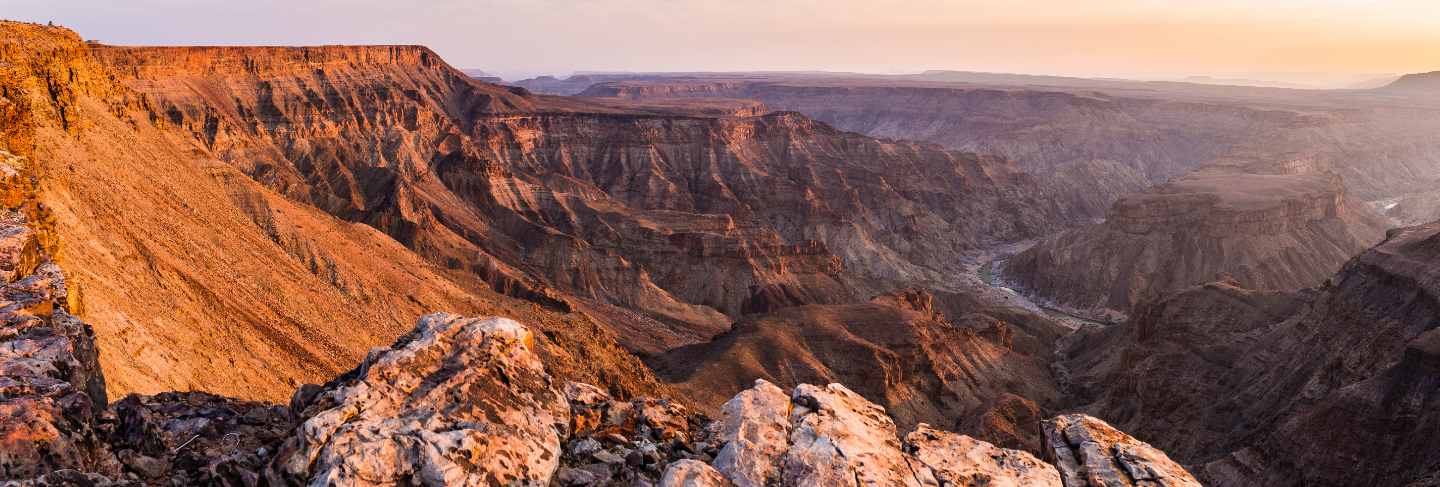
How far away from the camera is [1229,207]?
105812mm

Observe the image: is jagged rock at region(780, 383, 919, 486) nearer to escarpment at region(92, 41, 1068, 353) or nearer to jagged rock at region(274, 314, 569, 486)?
jagged rock at region(274, 314, 569, 486)

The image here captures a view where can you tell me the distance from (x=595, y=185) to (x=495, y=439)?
112715 millimetres

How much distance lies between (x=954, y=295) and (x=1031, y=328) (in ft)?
57.0

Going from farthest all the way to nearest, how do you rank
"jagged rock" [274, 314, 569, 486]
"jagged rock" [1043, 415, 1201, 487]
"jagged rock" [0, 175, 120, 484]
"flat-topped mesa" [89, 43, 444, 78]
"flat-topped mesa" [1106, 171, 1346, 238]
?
"flat-topped mesa" [1106, 171, 1346, 238] < "flat-topped mesa" [89, 43, 444, 78] < "jagged rock" [1043, 415, 1201, 487] < "jagged rock" [0, 175, 120, 484] < "jagged rock" [274, 314, 569, 486]

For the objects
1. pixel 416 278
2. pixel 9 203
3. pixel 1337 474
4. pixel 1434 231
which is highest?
pixel 9 203

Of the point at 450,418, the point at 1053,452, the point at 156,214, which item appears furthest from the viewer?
the point at 156,214

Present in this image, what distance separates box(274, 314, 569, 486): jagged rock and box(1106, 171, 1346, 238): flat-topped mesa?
112 metres

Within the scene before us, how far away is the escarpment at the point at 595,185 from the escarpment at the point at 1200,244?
19706 mm

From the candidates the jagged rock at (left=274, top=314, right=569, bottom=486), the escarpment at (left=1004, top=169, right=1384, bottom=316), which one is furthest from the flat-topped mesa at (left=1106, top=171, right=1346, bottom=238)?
the jagged rock at (left=274, top=314, right=569, bottom=486)

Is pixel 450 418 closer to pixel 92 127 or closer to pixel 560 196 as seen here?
pixel 92 127

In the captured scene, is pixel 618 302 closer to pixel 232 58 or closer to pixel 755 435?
pixel 755 435

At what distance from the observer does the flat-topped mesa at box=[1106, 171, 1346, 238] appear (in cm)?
10469

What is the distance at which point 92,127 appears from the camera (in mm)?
37844

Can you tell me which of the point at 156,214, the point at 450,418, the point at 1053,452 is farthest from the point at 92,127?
the point at 1053,452
